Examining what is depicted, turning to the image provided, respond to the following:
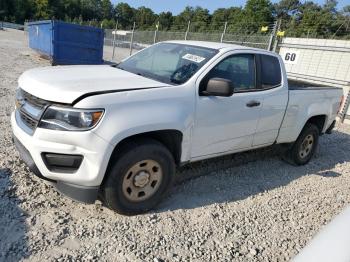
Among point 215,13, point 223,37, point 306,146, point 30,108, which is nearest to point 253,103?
point 306,146

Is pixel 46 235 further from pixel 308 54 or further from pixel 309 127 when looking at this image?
pixel 308 54

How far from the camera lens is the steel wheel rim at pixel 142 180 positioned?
11.3 ft

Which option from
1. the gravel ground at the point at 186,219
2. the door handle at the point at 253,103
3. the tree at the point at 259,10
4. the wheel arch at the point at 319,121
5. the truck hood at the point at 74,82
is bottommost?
the gravel ground at the point at 186,219

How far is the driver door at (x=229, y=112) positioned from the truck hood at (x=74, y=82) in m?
0.60

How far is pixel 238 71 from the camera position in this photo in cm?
445

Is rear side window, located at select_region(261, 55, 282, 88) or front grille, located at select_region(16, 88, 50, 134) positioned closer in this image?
front grille, located at select_region(16, 88, 50, 134)

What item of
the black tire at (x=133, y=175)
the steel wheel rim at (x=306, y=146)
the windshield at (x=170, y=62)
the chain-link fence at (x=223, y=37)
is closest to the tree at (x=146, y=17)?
the chain-link fence at (x=223, y=37)

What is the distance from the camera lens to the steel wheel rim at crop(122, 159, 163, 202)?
136 inches

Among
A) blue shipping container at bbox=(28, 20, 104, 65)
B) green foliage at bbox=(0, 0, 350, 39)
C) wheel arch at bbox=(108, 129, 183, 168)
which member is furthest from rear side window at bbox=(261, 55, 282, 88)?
green foliage at bbox=(0, 0, 350, 39)

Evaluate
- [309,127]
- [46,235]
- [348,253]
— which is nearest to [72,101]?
[46,235]

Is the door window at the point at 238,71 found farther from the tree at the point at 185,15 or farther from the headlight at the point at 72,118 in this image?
the tree at the point at 185,15

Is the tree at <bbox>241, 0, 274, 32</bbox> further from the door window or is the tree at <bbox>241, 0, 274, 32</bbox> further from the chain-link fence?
the door window

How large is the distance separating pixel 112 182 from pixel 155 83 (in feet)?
3.65

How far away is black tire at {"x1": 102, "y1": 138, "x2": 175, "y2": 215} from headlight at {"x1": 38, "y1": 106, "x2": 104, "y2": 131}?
0.44 metres
